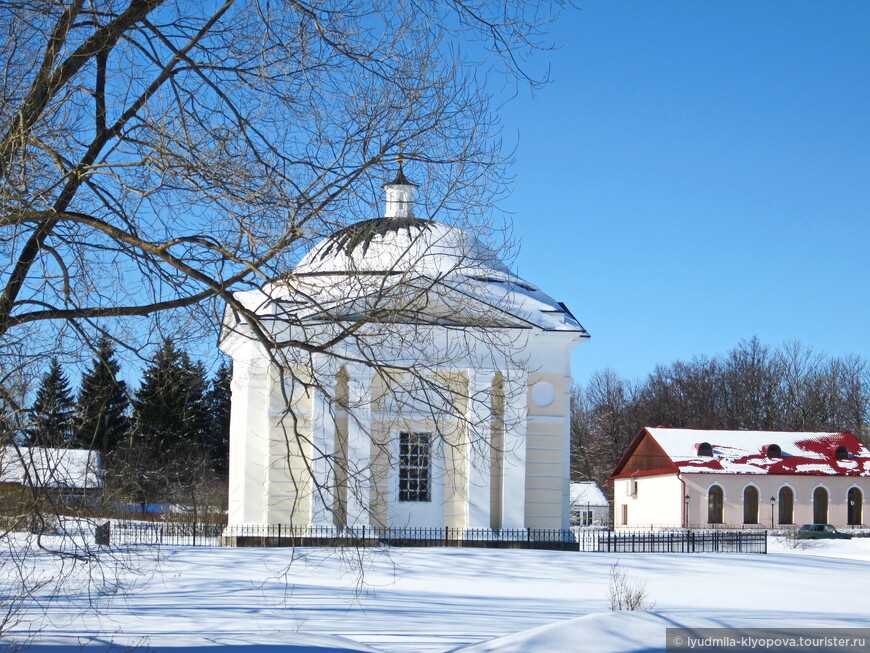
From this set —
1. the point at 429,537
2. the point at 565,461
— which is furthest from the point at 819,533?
the point at 429,537

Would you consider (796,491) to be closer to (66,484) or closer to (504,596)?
(504,596)

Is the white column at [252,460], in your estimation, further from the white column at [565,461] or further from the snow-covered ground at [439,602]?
the white column at [565,461]

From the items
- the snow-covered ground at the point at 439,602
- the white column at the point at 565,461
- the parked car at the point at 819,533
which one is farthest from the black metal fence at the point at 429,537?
the parked car at the point at 819,533

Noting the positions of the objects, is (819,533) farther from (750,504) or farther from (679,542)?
(679,542)

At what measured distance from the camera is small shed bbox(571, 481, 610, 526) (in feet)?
218

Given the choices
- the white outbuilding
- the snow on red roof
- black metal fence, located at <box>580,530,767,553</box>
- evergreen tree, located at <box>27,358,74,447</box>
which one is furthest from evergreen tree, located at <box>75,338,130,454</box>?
the snow on red roof

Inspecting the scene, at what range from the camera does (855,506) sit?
50969 millimetres

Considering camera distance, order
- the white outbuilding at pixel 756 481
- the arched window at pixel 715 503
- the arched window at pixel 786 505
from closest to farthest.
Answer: the arched window at pixel 715 503
the white outbuilding at pixel 756 481
the arched window at pixel 786 505

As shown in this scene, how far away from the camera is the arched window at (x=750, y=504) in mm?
50000

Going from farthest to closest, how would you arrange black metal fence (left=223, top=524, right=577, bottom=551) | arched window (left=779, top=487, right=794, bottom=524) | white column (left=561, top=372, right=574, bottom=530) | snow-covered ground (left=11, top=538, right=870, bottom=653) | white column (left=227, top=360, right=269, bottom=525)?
1. arched window (left=779, top=487, right=794, bottom=524)
2. white column (left=561, top=372, right=574, bottom=530)
3. white column (left=227, top=360, right=269, bottom=525)
4. black metal fence (left=223, top=524, right=577, bottom=551)
5. snow-covered ground (left=11, top=538, right=870, bottom=653)

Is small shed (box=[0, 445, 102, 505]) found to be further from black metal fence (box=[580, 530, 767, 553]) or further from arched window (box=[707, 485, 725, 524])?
arched window (box=[707, 485, 725, 524])

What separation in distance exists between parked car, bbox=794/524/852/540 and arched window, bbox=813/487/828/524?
3.72 m

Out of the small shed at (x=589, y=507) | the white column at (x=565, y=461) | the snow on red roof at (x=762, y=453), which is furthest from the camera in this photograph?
the small shed at (x=589, y=507)

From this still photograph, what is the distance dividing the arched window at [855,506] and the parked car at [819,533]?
4501 mm
